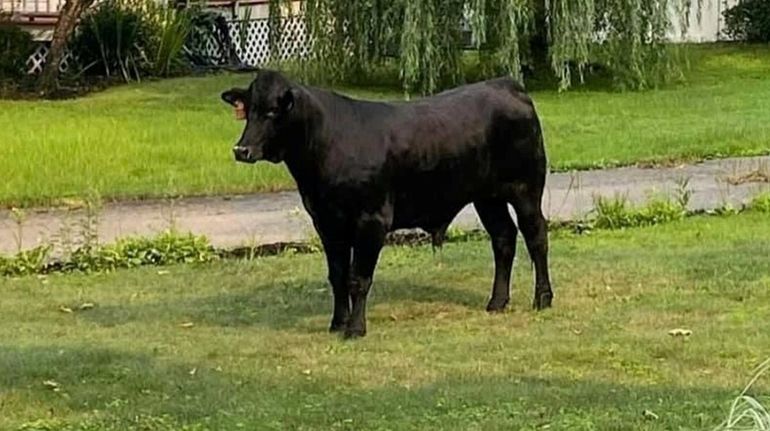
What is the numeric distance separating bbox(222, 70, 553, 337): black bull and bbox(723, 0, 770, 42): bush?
2628 centimetres

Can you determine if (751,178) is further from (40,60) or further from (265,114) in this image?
(40,60)

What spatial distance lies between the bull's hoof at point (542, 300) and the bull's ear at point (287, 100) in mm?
2242

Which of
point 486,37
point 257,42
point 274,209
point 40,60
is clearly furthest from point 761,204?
point 257,42

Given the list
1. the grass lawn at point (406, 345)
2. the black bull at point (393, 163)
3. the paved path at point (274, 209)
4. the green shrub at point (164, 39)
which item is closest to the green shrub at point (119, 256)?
the grass lawn at point (406, 345)

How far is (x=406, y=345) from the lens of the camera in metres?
9.14

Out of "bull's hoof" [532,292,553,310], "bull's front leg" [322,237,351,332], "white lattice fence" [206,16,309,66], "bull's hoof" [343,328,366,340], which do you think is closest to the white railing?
"white lattice fence" [206,16,309,66]

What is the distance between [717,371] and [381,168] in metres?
2.22

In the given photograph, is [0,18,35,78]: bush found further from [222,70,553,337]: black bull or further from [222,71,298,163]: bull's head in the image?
[222,71,298,163]: bull's head

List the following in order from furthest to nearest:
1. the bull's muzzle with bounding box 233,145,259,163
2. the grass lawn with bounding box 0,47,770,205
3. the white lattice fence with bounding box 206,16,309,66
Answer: the white lattice fence with bounding box 206,16,309,66
the grass lawn with bounding box 0,47,770,205
the bull's muzzle with bounding box 233,145,259,163

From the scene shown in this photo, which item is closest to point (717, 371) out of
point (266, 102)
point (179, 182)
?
point (266, 102)

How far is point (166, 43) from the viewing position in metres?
28.1

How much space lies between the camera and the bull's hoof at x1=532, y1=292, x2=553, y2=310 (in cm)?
1031

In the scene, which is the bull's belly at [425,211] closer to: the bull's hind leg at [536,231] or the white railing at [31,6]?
the bull's hind leg at [536,231]

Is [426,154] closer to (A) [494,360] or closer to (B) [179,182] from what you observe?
(A) [494,360]
